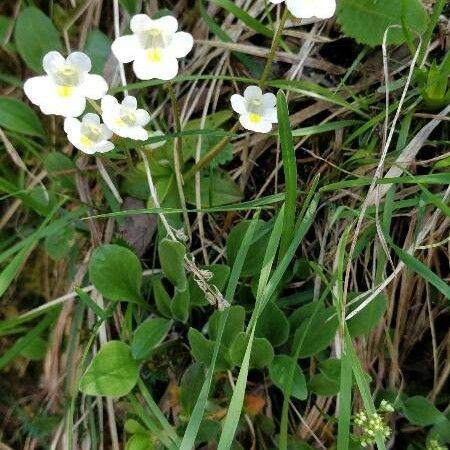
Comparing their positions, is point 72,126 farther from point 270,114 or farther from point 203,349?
point 203,349

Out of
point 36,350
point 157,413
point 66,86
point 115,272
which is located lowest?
point 157,413

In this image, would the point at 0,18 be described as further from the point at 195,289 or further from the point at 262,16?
the point at 195,289

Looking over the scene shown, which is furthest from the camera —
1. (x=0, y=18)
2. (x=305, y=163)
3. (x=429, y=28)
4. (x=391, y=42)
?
(x=0, y=18)

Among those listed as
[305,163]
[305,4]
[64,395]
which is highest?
[305,4]

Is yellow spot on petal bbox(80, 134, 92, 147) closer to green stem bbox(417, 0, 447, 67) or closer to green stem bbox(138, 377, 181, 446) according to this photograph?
green stem bbox(138, 377, 181, 446)

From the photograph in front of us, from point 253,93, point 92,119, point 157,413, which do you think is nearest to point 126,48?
point 92,119

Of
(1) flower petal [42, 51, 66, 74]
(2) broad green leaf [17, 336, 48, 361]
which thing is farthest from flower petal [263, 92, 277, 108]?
(2) broad green leaf [17, 336, 48, 361]

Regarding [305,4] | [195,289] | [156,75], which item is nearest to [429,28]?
[305,4]
